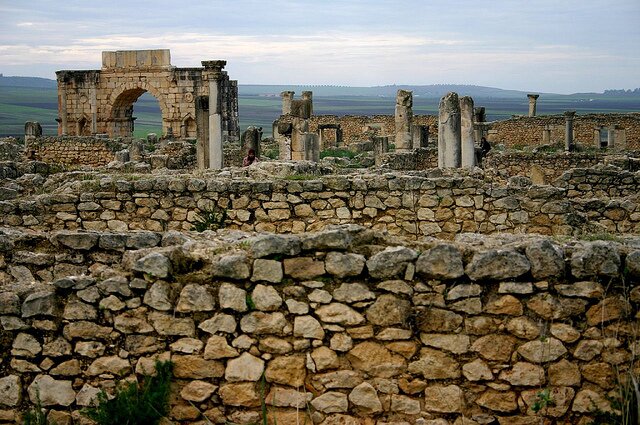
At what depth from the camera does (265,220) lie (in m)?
11.3

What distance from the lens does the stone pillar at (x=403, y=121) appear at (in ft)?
95.4

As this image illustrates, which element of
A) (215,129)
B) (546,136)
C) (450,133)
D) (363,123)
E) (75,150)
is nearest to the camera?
(450,133)

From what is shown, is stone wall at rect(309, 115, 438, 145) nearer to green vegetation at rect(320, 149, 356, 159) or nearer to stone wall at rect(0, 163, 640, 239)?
green vegetation at rect(320, 149, 356, 159)

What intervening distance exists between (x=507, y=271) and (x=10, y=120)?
99.0m

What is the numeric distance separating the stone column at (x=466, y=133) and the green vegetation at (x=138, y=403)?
1424cm

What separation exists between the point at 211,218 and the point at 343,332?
20.9 feet

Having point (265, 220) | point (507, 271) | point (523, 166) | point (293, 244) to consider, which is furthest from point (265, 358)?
point (523, 166)

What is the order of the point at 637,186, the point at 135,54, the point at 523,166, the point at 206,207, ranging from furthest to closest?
the point at 135,54 → the point at 523,166 → the point at 637,186 → the point at 206,207

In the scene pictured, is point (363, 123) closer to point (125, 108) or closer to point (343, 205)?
point (125, 108)

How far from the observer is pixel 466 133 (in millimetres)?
19062

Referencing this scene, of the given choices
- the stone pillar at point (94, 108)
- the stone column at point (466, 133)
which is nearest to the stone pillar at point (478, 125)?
the stone column at point (466, 133)

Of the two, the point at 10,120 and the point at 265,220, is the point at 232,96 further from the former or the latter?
the point at 10,120

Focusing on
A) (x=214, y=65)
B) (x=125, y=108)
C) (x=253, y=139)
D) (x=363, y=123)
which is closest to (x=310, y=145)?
(x=253, y=139)

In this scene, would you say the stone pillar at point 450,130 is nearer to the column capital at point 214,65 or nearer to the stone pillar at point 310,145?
the stone pillar at point 310,145
